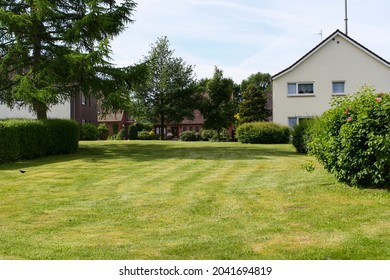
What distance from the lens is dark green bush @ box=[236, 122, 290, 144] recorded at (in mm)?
31281

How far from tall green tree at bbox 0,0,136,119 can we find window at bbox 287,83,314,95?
1630 centimetres

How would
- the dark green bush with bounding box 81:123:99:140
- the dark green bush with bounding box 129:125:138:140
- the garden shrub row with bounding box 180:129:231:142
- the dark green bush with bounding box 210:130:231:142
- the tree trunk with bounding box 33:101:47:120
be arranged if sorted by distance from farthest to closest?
the dark green bush with bounding box 129:125:138:140 → the dark green bush with bounding box 210:130:231:142 → the garden shrub row with bounding box 180:129:231:142 → the dark green bush with bounding box 81:123:99:140 → the tree trunk with bounding box 33:101:47:120

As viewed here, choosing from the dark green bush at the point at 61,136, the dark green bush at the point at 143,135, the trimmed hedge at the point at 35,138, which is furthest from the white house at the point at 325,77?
the trimmed hedge at the point at 35,138

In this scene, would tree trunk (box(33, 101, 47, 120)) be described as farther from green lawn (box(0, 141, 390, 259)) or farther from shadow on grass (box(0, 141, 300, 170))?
green lawn (box(0, 141, 390, 259))

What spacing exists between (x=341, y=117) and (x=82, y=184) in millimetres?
6748

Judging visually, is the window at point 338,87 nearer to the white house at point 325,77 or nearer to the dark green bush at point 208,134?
the white house at point 325,77

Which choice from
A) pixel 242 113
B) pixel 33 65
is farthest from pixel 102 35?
pixel 242 113

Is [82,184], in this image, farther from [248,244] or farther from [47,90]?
[47,90]

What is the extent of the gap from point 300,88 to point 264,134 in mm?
6774

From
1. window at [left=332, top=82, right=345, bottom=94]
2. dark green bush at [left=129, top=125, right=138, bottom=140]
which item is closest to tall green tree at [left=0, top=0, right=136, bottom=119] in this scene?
window at [left=332, top=82, right=345, bottom=94]

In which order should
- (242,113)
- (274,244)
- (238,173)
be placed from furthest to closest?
(242,113)
(238,173)
(274,244)

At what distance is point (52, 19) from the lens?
23328 millimetres

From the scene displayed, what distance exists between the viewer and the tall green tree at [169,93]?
44562 mm

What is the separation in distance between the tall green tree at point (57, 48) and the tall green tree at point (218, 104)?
2291cm
